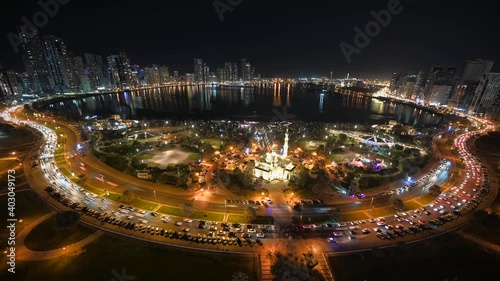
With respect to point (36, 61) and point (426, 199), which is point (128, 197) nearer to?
point (426, 199)

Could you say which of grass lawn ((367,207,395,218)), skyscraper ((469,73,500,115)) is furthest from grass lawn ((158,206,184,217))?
skyscraper ((469,73,500,115))

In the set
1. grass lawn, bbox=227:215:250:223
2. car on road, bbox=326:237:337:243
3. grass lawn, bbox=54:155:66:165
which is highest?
grass lawn, bbox=54:155:66:165

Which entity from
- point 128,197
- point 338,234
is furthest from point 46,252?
point 338,234

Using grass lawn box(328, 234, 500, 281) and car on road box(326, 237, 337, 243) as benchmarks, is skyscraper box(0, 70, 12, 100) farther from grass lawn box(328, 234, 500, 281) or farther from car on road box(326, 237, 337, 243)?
grass lawn box(328, 234, 500, 281)

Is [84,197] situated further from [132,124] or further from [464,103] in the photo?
[464,103]

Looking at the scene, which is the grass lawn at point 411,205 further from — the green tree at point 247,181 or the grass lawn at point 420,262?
the green tree at point 247,181

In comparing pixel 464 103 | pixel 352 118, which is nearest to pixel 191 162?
pixel 352 118
